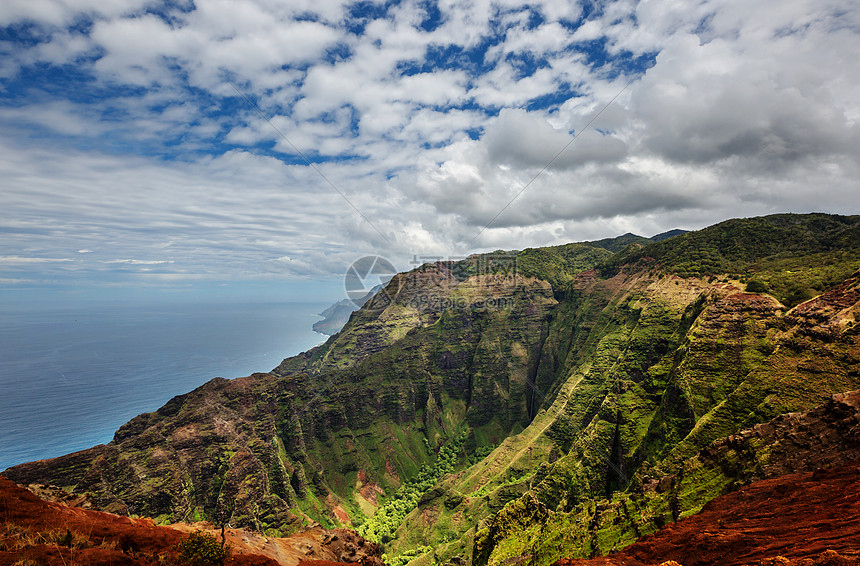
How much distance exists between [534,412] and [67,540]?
142210mm

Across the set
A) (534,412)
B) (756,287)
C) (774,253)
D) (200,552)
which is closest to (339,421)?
(534,412)

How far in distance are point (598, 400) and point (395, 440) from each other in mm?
71390

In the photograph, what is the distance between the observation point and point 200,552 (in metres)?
20.0

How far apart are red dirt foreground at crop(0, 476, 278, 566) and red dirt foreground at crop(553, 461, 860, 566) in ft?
88.7

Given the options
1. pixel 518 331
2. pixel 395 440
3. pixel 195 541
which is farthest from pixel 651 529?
pixel 518 331

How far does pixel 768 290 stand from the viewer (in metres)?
70.6

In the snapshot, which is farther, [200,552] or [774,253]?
[774,253]

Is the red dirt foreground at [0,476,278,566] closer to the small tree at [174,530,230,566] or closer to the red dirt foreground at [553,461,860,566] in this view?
the small tree at [174,530,230,566]

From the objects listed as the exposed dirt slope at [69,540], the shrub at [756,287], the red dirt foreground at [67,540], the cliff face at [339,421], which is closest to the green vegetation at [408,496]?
the cliff face at [339,421]

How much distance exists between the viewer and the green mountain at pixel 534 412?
157ft

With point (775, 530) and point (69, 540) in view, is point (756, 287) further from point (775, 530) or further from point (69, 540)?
point (69, 540)

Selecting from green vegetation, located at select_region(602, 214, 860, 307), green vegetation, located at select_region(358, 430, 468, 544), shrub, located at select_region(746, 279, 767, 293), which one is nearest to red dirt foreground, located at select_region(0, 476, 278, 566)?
green vegetation, located at select_region(358, 430, 468, 544)

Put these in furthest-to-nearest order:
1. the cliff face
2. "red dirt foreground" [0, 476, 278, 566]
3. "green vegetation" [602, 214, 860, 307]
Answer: "green vegetation" [602, 214, 860, 307] < the cliff face < "red dirt foreground" [0, 476, 278, 566]

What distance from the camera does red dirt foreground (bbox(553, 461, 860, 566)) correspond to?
52.5 ft
